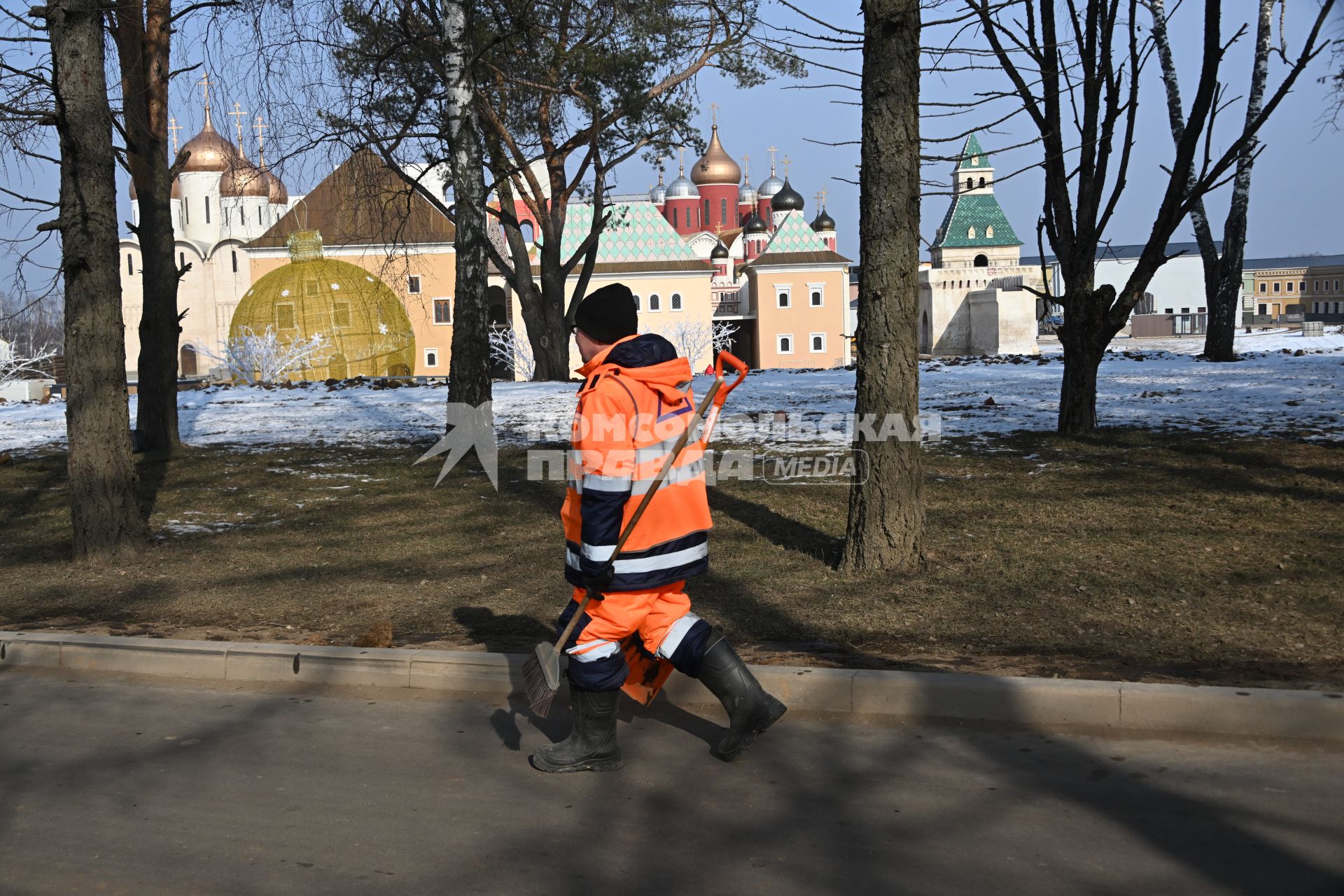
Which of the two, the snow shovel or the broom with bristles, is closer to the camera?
the broom with bristles

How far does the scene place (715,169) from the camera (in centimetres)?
11056

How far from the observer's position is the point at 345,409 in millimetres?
17047

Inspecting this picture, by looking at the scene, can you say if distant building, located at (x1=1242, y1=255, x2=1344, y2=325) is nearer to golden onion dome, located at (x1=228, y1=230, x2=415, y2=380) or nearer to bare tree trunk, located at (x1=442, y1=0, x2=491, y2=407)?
golden onion dome, located at (x1=228, y1=230, x2=415, y2=380)

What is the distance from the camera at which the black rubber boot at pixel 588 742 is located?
179 inches

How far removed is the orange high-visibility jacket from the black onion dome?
97.3m

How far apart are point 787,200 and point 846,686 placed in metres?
98.0

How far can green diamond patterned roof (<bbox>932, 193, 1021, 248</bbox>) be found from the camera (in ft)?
356

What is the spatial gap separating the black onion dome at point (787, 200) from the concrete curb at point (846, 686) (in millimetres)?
96263

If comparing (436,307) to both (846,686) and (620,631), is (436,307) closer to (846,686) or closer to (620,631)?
(846,686)

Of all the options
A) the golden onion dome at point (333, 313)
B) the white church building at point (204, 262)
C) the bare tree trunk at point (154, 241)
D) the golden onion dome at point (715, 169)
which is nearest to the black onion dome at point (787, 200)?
the golden onion dome at point (715, 169)

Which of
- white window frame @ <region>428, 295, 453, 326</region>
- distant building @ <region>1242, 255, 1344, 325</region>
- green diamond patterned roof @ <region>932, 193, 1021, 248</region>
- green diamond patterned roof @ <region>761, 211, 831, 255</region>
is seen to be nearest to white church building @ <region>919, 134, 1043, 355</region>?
green diamond patterned roof @ <region>932, 193, 1021, 248</region>

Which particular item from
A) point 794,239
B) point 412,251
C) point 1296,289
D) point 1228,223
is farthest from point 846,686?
point 1296,289

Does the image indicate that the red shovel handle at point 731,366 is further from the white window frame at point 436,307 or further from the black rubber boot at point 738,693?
the white window frame at point 436,307

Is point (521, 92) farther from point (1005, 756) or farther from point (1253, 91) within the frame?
point (1005, 756)
